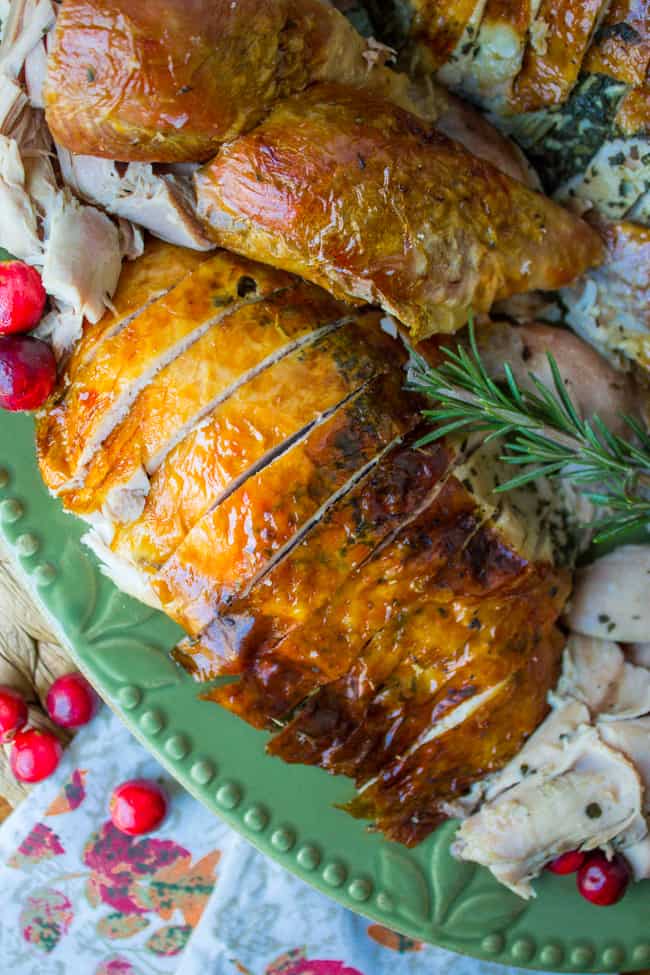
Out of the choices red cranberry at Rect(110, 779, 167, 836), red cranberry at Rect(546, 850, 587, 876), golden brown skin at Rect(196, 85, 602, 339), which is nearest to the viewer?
golden brown skin at Rect(196, 85, 602, 339)

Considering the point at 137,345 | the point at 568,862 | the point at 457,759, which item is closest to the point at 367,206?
the point at 137,345

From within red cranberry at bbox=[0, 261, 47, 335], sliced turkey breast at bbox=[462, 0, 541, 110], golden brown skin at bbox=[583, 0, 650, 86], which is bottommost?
red cranberry at bbox=[0, 261, 47, 335]

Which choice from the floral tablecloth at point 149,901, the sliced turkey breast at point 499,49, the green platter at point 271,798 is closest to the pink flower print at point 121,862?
the floral tablecloth at point 149,901

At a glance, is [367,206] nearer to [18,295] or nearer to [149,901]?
[18,295]

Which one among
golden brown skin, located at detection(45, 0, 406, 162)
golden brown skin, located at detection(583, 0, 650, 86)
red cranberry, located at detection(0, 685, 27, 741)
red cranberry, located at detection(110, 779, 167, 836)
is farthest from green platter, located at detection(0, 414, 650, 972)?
golden brown skin, located at detection(583, 0, 650, 86)

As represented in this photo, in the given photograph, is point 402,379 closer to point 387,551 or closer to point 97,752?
point 387,551

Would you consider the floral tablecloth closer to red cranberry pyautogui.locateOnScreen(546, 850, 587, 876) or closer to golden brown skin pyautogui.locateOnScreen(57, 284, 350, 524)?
red cranberry pyautogui.locateOnScreen(546, 850, 587, 876)
